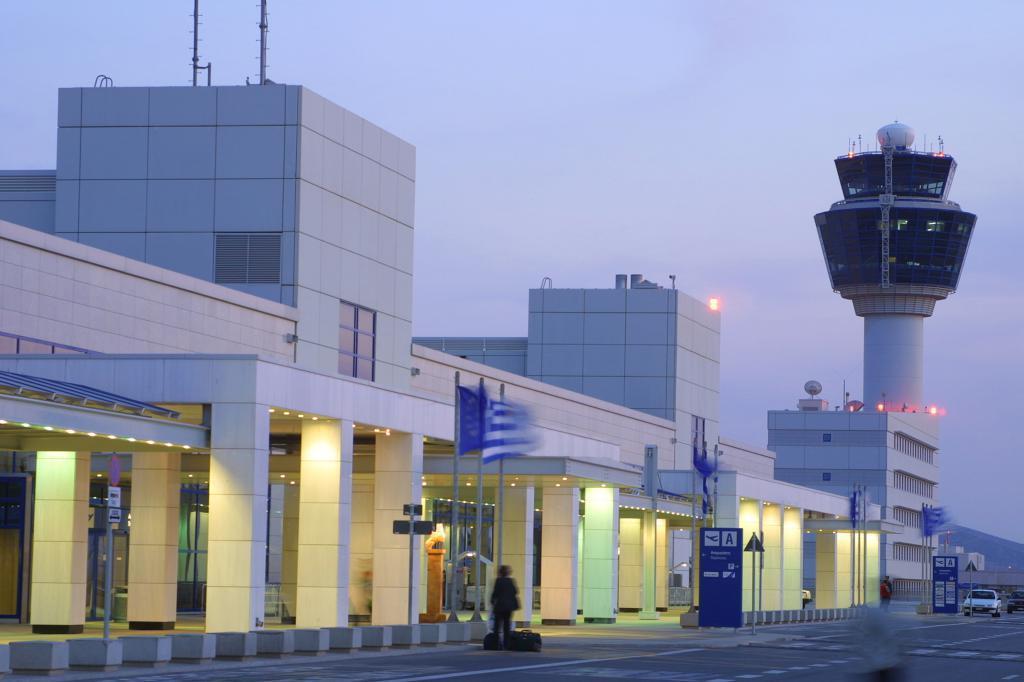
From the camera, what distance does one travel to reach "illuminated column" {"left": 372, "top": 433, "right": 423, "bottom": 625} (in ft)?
135

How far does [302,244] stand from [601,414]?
3179cm

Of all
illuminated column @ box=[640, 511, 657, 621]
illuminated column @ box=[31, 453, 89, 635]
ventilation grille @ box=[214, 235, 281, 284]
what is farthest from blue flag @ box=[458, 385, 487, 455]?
illuminated column @ box=[640, 511, 657, 621]

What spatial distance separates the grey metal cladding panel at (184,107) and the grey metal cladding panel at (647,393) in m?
43.4

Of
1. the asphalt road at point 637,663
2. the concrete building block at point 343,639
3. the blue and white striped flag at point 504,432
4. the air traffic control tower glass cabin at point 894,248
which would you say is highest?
the air traffic control tower glass cabin at point 894,248

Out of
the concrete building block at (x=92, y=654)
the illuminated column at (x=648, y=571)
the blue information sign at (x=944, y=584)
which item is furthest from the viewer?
the blue information sign at (x=944, y=584)

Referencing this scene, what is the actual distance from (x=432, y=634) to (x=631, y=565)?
127ft

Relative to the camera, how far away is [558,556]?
168ft

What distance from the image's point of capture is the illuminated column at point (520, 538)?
164ft

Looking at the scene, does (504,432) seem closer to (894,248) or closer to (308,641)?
(308,641)

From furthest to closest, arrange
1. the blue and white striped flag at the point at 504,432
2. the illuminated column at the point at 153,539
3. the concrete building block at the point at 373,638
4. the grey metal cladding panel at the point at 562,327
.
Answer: the grey metal cladding panel at the point at 562,327, the blue and white striped flag at the point at 504,432, the illuminated column at the point at 153,539, the concrete building block at the point at 373,638

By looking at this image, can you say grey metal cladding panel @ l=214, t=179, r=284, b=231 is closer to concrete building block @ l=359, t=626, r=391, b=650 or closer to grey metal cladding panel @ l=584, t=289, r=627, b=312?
concrete building block @ l=359, t=626, r=391, b=650

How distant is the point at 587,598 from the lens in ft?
185

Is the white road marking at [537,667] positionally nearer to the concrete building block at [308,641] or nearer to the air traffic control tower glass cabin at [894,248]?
the concrete building block at [308,641]

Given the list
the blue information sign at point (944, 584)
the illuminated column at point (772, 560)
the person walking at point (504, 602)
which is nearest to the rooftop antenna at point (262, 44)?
the person walking at point (504, 602)
